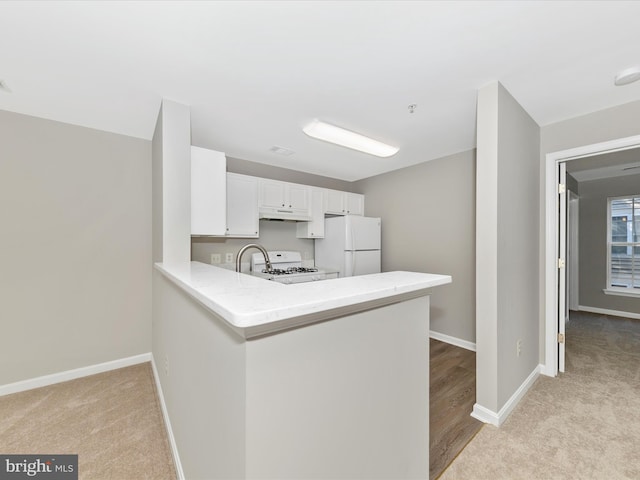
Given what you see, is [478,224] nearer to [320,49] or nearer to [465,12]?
[465,12]

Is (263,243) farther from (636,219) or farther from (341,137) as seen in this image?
(636,219)

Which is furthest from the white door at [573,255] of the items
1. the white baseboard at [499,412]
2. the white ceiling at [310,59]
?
the white baseboard at [499,412]

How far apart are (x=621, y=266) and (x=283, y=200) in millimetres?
5747

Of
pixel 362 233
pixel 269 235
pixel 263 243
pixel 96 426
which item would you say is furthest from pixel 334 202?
pixel 96 426

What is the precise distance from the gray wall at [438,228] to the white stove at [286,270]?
1171 mm

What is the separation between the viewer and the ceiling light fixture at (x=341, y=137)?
244cm

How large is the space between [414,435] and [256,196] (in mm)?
2751

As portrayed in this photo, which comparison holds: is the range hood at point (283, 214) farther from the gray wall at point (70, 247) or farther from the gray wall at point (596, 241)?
the gray wall at point (596, 241)

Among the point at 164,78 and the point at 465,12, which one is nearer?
the point at 465,12

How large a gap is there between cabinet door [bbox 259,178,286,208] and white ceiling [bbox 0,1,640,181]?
95cm

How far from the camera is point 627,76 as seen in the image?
1749 millimetres

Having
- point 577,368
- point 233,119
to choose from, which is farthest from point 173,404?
point 577,368

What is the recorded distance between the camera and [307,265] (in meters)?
4.19

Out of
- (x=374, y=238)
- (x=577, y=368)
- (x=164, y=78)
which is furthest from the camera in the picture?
(x=374, y=238)
